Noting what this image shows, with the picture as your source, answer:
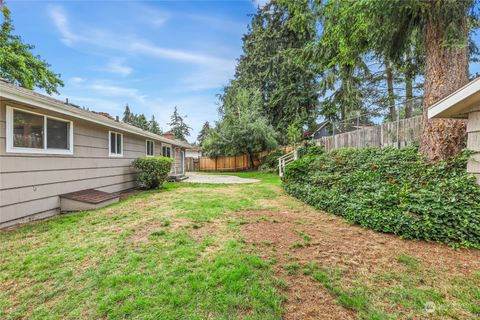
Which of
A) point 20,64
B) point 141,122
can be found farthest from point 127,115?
point 20,64

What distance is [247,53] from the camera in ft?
74.6

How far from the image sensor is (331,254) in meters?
2.92

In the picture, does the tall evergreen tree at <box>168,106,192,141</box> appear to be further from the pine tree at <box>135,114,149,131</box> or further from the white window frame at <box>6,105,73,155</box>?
the white window frame at <box>6,105,73,155</box>

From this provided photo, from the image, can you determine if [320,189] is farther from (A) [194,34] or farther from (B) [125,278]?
(A) [194,34]

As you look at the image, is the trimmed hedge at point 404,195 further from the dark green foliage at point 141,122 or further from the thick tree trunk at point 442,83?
the dark green foliage at point 141,122

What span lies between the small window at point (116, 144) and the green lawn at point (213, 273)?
4.00 meters

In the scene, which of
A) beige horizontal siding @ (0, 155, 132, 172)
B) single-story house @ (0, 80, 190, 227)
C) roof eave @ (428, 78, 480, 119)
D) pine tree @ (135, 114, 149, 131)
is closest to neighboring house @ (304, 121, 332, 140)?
roof eave @ (428, 78, 480, 119)

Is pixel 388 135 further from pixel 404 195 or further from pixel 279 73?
pixel 279 73

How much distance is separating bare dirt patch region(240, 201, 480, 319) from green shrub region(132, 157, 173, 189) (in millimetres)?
5428

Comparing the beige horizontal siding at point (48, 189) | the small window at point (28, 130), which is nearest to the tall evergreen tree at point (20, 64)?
the beige horizontal siding at point (48, 189)

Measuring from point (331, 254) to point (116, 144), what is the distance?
772cm

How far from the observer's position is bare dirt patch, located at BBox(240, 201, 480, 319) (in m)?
2.01

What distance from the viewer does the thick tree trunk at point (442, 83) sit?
4.41m

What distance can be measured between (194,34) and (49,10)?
522cm
